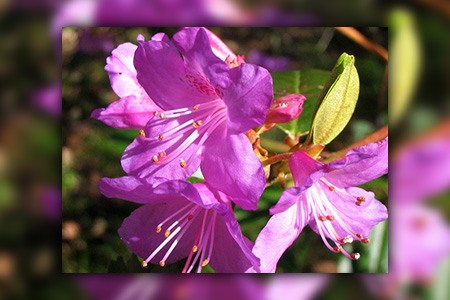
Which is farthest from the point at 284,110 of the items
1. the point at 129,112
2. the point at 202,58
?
the point at 129,112

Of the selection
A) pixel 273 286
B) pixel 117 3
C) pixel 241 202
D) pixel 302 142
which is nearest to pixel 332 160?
A: pixel 302 142

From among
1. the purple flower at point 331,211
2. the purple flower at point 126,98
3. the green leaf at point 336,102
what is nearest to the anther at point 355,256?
the purple flower at point 331,211

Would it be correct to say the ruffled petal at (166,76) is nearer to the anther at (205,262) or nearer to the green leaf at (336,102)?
the green leaf at (336,102)

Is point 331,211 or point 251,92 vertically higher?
point 251,92

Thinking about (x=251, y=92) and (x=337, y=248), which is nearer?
(x=251, y=92)

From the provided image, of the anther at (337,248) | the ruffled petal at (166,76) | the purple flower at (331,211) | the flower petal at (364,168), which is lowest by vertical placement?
the anther at (337,248)

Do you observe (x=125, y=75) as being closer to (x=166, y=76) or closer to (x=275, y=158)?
(x=166, y=76)

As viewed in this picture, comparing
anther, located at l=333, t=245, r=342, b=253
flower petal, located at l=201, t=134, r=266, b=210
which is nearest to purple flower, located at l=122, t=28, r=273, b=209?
flower petal, located at l=201, t=134, r=266, b=210
